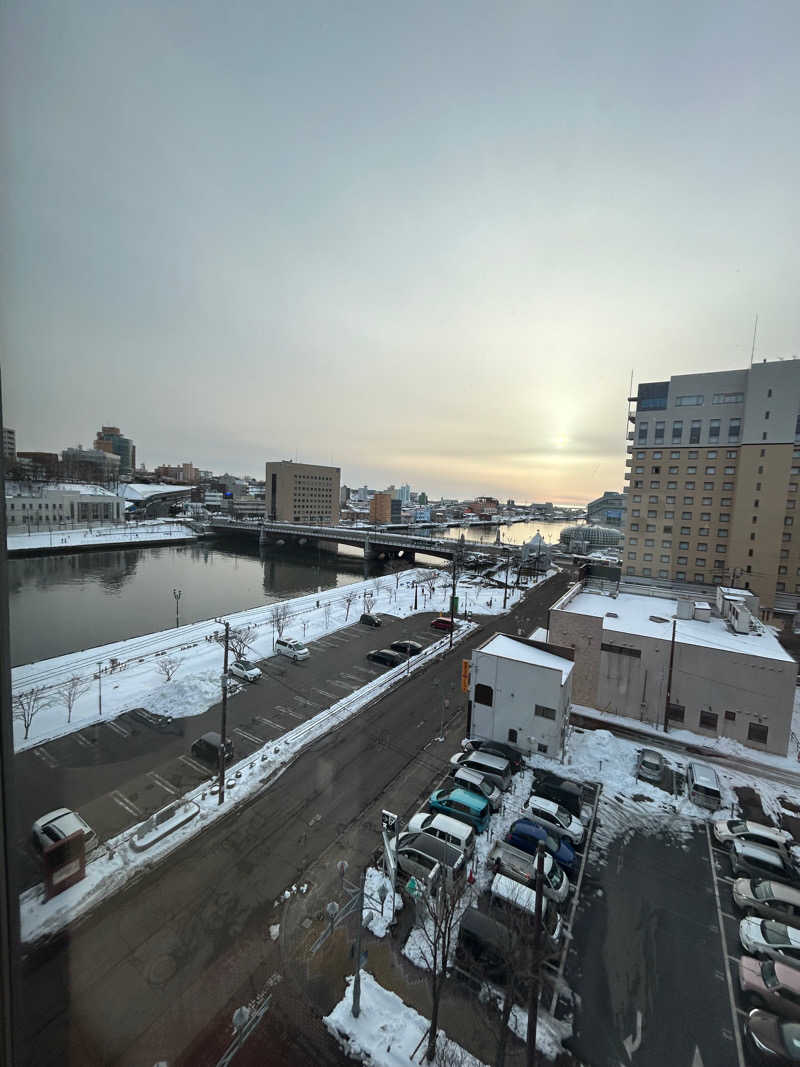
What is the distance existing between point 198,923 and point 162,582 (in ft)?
61.1

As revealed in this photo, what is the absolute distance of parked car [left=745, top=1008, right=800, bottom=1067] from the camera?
3.33m

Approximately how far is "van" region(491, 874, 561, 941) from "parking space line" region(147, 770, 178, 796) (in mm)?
3827

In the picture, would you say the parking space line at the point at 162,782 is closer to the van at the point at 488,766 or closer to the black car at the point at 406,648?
the van at the point at 488,766

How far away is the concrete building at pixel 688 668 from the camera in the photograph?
295 inches

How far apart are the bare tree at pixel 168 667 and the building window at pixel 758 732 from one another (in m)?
10.0

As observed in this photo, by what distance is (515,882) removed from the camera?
452 cm

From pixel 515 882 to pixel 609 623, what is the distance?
5554 millimetres

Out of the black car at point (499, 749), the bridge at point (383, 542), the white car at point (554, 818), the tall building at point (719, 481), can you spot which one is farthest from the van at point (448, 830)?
the bridge at point (383, 542)

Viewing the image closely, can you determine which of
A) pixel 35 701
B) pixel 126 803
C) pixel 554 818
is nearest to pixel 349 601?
pixel 35 701

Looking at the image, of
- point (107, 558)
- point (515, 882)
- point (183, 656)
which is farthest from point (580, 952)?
point (107, 558)

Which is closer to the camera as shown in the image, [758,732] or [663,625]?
[758,732]

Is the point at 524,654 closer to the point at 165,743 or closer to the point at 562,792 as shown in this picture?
the point at 562,792

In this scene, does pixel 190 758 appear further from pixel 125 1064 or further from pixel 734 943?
pixel 734 943

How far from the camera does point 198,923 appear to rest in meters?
4.07
